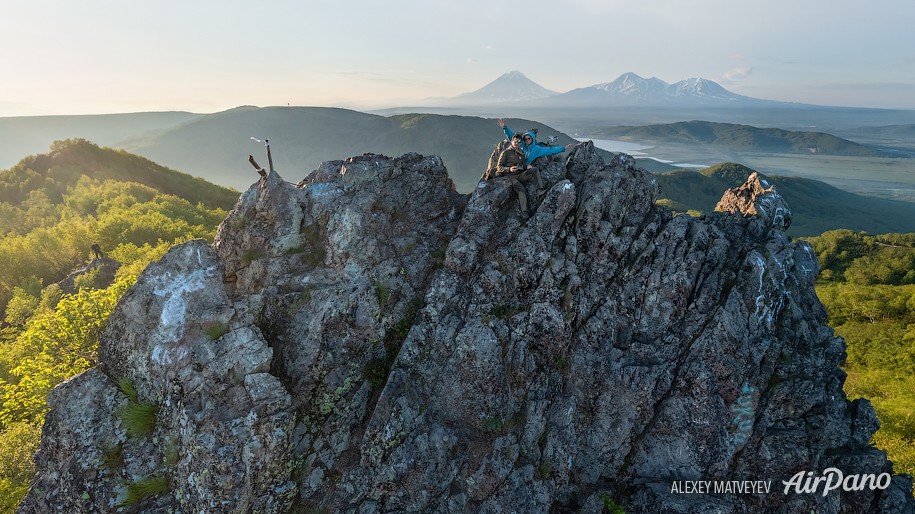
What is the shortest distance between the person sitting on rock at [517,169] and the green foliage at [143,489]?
1865 cm

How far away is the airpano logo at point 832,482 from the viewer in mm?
17062

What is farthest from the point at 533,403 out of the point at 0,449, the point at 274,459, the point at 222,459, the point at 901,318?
the point at 901,318

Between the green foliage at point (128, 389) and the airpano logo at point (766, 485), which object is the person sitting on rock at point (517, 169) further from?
the green foliage at point (128, 389)

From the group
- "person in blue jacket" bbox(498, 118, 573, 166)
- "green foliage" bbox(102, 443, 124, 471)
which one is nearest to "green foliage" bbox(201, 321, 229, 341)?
"green foliage" bbox(102, 443, 124, 471)

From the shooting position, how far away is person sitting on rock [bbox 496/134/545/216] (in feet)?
68.1

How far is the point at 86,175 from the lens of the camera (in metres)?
105

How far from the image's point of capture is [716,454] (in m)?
17.3

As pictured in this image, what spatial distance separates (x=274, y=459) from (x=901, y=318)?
108 metres

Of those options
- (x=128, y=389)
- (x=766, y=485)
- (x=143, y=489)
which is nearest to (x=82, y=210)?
(x=128, y=389)

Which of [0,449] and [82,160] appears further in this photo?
[82,160]

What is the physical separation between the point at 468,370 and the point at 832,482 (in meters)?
16.2

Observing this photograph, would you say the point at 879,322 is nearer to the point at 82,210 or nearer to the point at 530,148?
the point at 530,148

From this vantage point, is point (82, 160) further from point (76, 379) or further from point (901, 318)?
point (901, 318)

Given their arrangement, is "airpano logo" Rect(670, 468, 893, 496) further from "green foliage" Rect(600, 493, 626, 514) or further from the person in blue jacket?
the person in blue jacket
